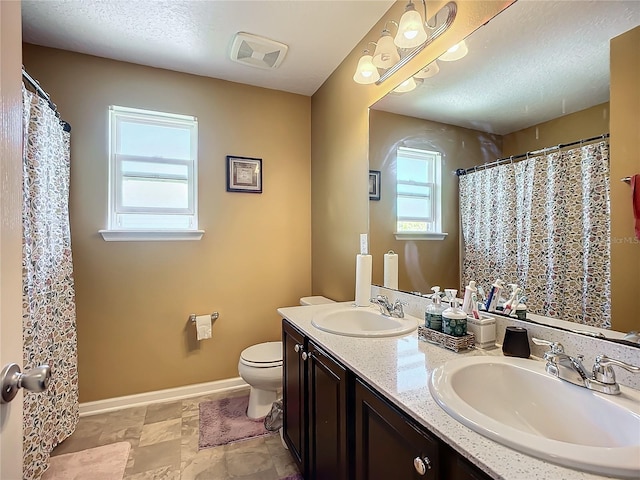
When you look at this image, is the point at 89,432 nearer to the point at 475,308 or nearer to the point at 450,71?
the point at 475,308

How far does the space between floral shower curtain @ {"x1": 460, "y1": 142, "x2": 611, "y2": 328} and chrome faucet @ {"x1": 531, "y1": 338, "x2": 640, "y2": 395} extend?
0.59 ft

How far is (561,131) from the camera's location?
3.56ft

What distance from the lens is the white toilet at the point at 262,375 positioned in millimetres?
2041

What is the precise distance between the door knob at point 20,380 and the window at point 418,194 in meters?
1.57

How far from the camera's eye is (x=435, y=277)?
159 centimetres

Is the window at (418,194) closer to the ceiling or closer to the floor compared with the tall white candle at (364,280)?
closer to the ceiling

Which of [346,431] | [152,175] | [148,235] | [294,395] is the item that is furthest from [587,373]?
[152,175]

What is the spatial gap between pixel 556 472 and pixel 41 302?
2.22 metres

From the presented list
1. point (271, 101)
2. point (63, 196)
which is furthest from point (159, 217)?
point (271, 101)

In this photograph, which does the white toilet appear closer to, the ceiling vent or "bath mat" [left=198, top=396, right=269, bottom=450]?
"bath mat" [left=198, top=396, right=269, bottom=450]

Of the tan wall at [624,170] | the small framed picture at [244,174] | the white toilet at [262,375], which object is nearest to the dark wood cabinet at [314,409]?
the white toilet at [262,375]

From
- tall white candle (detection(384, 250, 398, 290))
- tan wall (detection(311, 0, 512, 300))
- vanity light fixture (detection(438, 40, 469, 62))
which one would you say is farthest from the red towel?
tall white candle (detection(384, 250, 398, 290))

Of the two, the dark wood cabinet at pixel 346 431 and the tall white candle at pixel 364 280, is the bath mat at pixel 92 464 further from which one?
the tall white candle at pixel 364 280

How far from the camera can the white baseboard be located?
2.22 m
